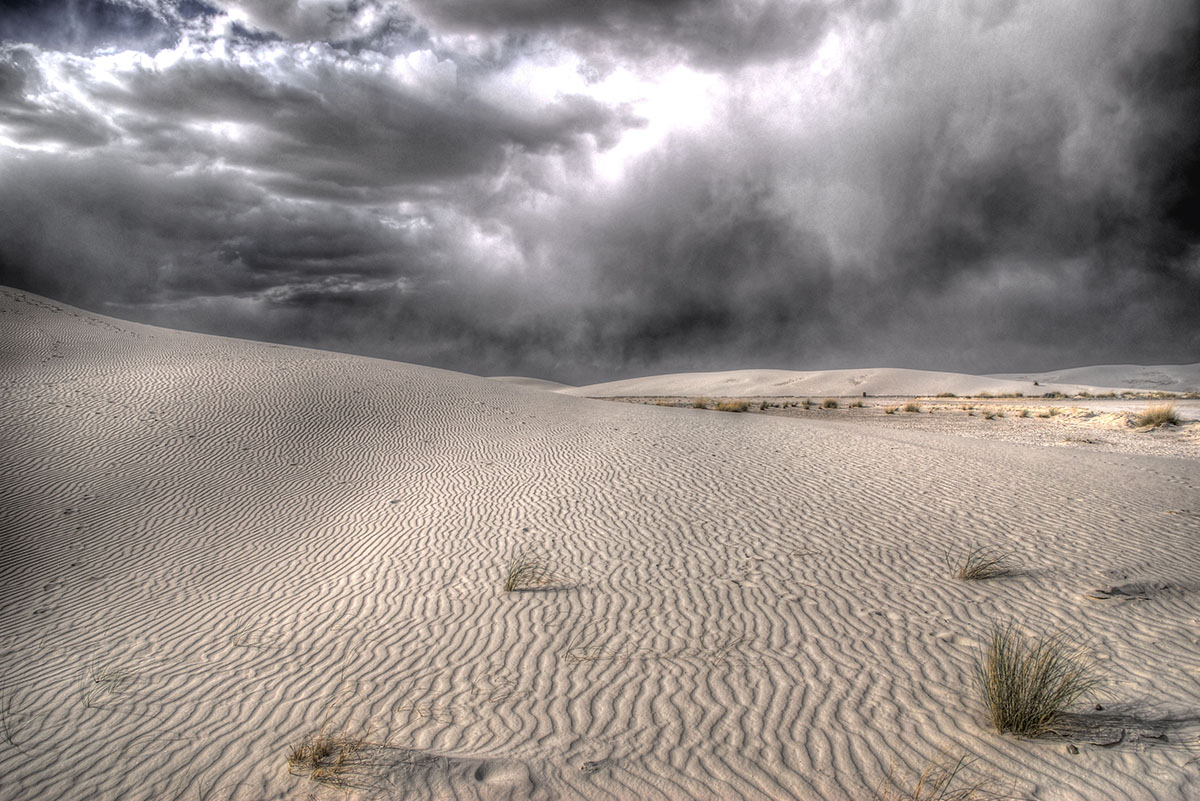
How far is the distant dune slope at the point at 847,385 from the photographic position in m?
62.0

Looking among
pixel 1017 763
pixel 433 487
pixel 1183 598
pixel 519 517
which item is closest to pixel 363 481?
pixel 433 487

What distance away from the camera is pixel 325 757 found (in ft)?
14.7

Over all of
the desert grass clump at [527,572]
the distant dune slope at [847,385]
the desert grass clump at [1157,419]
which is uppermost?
the distant dune slope at [847,385]

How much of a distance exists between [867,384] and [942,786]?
7117cm

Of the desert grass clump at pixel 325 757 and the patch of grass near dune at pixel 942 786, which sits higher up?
the patch of grass near dune at pixel 942 786

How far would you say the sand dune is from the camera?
62375 millimetres

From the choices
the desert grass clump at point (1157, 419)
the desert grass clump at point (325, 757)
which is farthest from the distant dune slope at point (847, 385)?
the desert grass clump at point (325, 757)

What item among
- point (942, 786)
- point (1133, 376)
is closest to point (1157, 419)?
point (942, 786)

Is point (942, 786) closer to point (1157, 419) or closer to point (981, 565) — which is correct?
point (981, 565)

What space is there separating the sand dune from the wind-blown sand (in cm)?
5066

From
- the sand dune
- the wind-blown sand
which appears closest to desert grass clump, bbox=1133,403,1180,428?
the wind-blown sand

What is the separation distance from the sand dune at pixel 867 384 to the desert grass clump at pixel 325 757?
62.7 metres

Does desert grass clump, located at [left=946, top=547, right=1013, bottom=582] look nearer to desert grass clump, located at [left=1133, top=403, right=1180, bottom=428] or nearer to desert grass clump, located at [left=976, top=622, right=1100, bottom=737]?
desert grass clump, located at [left=976, top=622, right=1100, bottom=737]

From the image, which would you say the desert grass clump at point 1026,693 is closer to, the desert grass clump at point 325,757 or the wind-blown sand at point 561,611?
the wind-blown sand at point 561,611
